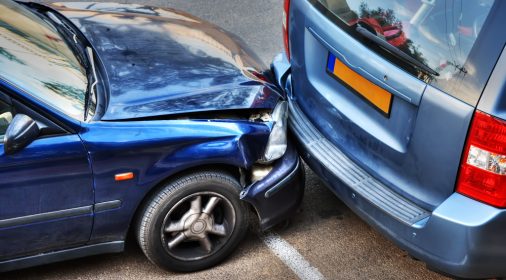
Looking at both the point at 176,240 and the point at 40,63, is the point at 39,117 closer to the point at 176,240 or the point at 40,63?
the point at 40,63

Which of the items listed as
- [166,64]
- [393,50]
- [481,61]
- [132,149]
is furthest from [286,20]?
[481,61]

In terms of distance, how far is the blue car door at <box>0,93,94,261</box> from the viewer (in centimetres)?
301

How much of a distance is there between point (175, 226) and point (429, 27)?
5.26 ft

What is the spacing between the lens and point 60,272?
356 cm

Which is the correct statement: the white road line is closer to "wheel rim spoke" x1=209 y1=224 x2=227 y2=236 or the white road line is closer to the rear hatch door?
"wheel rim spoke" x1=209 y1=224 x2=227 y2=236

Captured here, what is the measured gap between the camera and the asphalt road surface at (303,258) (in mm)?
3576

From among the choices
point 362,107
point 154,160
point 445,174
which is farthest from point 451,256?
point 154,160

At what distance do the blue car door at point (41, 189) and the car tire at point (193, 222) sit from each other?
1.13ft

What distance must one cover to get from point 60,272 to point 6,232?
0.55 metres

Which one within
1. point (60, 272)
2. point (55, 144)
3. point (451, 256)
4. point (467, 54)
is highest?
point (467, 54)

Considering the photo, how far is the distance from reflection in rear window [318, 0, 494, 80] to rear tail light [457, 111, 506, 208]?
27 centimetres

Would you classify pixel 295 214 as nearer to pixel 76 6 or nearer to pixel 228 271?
pixel 228 271

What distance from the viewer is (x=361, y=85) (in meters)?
3.33

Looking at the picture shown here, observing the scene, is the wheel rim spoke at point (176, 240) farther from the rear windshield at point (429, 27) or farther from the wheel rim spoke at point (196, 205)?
the rear windshield at point (429, 27)
